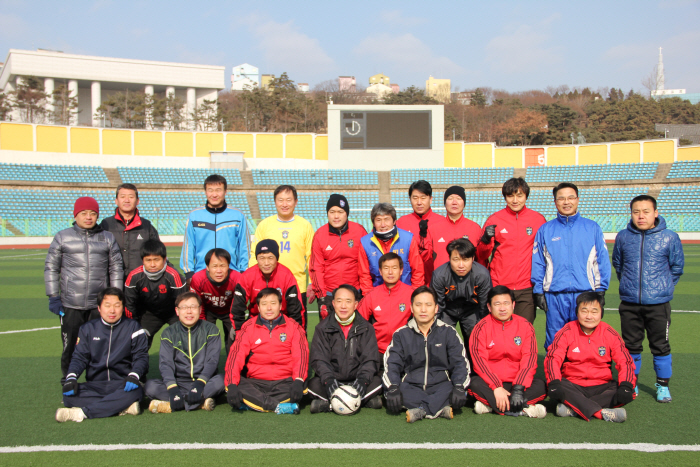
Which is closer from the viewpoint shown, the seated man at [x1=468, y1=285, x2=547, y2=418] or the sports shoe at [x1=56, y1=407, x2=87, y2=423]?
the sports shoe at [x1=56, y1=407, x2=87, y2=423]

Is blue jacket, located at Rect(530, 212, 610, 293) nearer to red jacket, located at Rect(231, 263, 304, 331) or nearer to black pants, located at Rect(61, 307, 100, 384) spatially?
red jacket, located at Rect(231, 263, 304, 331)

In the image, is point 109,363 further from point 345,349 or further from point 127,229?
point 345,349

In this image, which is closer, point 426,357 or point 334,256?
point 426,357

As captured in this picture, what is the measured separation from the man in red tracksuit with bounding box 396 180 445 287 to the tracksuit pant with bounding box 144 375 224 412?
225cm

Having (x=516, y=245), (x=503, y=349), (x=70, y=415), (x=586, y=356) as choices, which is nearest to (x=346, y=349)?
(x=503, y=349)

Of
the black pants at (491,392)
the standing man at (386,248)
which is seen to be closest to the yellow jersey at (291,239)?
the standing man at (386,248)

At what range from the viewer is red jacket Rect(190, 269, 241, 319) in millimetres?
4988

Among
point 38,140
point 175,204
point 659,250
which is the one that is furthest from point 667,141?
point 38,140

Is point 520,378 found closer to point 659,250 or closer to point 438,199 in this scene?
point 659,250

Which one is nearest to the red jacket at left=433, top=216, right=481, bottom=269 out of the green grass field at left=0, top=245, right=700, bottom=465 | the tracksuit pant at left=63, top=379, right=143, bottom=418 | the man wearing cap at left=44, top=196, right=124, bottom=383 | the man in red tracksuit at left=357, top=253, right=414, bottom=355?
the man in red tracksuit at left=357, top=253, right=414, bottom=355

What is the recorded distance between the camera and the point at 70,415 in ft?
13.4

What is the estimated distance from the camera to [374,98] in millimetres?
67312

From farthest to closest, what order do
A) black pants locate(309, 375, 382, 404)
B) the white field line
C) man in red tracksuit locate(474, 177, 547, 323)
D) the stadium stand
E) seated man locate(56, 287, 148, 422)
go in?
the stadium stand < man in red tracksuit locate(474, 177, 547, 323) < black pants locate(309, 375, 382, 404) < seated man locate(56, 287, 148, 422) < the white field line

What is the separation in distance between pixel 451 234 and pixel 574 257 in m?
1.22
